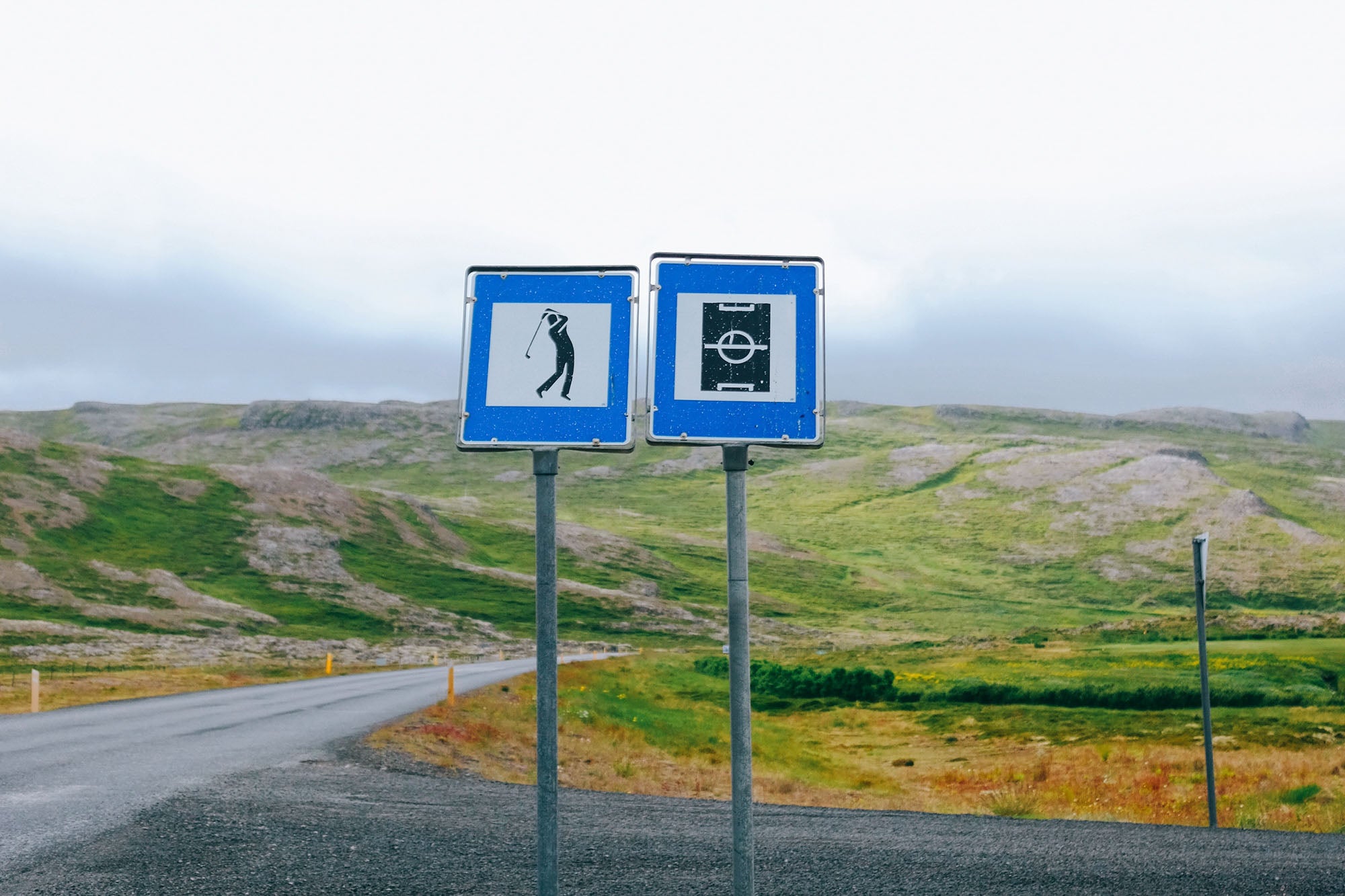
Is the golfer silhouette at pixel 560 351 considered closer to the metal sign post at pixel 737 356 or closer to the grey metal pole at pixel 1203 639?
the metal sign post at pixel 737 356

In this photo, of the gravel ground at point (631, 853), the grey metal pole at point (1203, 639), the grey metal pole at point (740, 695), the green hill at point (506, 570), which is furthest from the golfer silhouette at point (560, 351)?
the green hill at point (506, 570)

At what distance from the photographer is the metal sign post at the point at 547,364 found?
14.3 ft

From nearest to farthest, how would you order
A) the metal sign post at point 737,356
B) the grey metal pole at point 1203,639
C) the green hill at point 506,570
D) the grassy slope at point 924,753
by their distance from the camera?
the metal sign post at point 737,356
the grey metal pole at point 1203,639
the grassy slope at point 924,753
the green hill at point 506,570

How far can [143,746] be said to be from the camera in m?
16.2

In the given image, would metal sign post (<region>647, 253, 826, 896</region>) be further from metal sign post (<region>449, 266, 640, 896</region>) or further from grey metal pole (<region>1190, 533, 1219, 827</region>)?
grey metal pole (<region>1190, 533, 1219, 827</region>)

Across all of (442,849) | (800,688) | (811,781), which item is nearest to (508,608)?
(800,688)

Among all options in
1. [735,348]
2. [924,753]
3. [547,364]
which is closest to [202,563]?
[924,753]

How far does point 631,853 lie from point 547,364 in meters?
5.57

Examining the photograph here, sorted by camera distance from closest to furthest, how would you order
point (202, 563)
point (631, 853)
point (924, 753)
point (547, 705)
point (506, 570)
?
point (547, 705)
point (631, 853)
point (924, 753)
point (202, 563)
point (506, 570)

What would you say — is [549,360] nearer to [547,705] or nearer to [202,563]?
[547,705]

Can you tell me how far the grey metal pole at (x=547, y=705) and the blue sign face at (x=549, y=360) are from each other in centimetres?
25

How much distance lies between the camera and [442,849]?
8.48 metres

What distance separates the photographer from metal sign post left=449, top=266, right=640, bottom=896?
435 cm

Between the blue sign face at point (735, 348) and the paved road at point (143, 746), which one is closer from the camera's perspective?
the blue sign face at point (735, 348)
